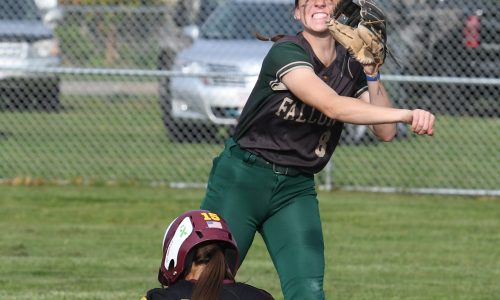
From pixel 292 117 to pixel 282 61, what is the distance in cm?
27

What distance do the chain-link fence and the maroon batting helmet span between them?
26.4ft

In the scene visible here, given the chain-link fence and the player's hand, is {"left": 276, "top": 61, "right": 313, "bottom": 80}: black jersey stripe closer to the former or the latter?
the player's hand

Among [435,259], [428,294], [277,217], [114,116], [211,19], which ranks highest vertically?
[277,217]

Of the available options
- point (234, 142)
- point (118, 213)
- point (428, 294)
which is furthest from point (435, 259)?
point (234, 142)

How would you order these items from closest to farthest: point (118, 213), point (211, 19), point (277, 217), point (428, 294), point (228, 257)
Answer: point (228, 257)
point (277, 217)
point (428, 294)
point (118, 213)
point (211, 19)

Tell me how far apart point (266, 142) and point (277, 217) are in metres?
0.34

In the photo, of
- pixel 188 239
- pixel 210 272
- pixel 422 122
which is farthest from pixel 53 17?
pixel 210 272

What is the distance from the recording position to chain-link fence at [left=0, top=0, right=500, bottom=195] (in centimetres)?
1290

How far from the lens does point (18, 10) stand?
14539 millimetres

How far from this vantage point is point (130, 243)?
31.9 ft

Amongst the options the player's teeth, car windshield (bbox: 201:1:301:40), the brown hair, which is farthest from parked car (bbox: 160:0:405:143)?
the brown hair

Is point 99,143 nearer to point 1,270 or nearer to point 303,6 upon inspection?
point 1,270

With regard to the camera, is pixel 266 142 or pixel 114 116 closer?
pixel 266 142

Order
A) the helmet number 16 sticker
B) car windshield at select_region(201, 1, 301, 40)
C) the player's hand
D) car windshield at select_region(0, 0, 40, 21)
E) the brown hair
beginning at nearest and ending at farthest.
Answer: the brown hair < the helmet number 16 sticker < the player's hand < car windshield at select_region(201, 1, 301, 40) < car windshield at select_region(0, 0, 40, 21)
